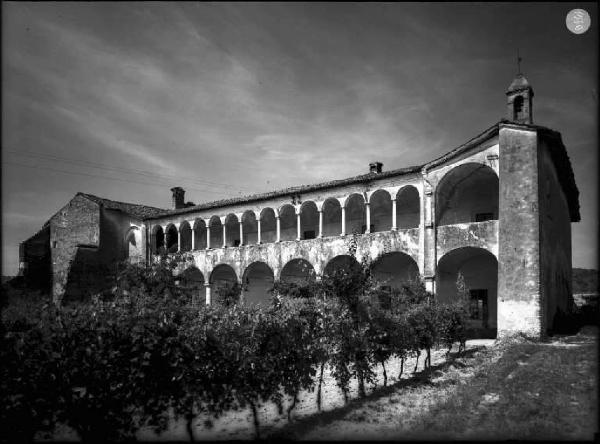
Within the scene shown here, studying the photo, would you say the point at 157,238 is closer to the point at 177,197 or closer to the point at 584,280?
the point at 177,197

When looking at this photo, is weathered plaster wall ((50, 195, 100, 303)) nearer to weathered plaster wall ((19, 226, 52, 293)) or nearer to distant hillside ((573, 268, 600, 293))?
weathered plaster wall ((19, 226, 52, 293))

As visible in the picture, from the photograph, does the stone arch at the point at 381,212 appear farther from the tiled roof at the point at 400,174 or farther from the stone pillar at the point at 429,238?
the stone pillar at the point at 429,238

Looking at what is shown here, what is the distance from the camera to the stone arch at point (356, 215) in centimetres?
2534

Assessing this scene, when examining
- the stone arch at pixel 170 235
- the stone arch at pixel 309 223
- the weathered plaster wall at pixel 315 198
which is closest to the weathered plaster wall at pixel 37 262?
the weathered plaster wall at pixel 315 198

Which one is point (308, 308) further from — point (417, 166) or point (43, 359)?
point (417, 166)

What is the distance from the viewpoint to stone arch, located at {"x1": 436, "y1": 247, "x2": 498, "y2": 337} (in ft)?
69.7

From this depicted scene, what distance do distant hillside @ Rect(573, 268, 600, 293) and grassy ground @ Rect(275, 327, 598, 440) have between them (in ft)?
115

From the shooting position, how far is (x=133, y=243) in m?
Result: 32.9

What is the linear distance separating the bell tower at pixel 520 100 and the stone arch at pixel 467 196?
2498 mm

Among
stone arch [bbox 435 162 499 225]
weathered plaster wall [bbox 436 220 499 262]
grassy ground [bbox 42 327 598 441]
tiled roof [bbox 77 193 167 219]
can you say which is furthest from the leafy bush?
tiled roof [bbox 77 193 167 219]

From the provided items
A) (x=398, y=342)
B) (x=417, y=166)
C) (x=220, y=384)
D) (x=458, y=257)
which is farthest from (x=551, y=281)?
(x=220, y=384)

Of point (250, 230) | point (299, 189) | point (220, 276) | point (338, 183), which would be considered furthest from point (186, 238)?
point (338, 183)

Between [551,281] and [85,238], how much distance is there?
1089 inches

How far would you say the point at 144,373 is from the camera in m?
6.16
